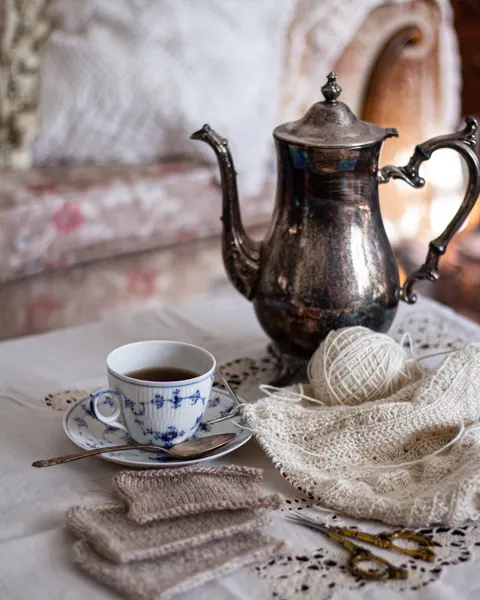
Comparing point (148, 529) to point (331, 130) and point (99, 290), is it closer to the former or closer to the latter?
point (331, 130)

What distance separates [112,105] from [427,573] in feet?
4.03

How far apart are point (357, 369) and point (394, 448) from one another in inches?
3.1

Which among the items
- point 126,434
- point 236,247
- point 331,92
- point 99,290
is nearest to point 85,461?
point 126,434

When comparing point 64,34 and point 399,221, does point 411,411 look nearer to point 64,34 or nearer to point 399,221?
point 64,34

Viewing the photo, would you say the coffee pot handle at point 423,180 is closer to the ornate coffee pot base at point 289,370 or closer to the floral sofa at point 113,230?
the ornate coffee pot base at point 289,370

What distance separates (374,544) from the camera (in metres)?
0.50

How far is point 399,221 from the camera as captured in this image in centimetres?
211

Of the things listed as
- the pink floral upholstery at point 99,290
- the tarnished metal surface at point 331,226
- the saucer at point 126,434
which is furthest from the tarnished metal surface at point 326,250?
the pink floral upholstery at point 99,290

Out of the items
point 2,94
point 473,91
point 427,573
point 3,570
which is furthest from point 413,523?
point 473,91

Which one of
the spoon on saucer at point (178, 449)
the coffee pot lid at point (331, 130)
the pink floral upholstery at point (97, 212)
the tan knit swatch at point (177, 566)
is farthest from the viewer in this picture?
the pink floral upholstery at point (97, 212)

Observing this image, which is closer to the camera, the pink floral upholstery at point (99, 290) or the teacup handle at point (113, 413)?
the teacup handle at point (113, 413)

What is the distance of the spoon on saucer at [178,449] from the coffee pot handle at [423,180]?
257 millimetres

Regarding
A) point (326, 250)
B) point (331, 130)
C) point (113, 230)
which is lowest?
point (113, 230)

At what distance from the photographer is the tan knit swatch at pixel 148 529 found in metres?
0.46
